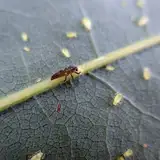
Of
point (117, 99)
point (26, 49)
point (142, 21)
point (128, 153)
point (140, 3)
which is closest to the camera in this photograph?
point (128, 153)

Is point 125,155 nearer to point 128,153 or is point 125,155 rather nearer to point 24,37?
point 128,153

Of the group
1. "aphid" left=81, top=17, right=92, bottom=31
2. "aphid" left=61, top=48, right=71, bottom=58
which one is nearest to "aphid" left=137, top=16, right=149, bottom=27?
"aphid" left=81, top=17, right=92, bottom=31

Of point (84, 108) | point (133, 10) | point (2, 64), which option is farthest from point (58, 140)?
point (133, 10)

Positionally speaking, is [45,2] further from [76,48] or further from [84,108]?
[84,108]

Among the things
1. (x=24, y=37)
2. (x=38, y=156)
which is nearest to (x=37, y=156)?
(x=38, y=156)

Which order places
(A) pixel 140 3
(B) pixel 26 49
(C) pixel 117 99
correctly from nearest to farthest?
1. (C) pixel 117 99
2. (B) pixel 26 49
3. (A) pixel 140 3

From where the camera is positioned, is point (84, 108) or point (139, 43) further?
point (139, 43)
